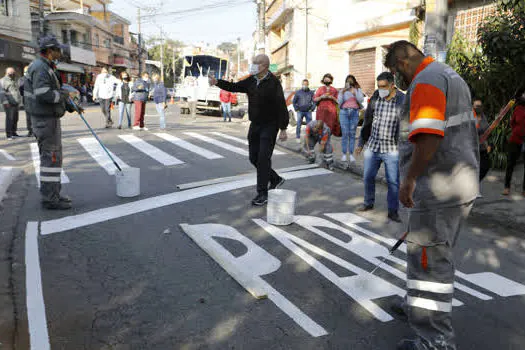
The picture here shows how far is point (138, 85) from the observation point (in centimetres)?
1520

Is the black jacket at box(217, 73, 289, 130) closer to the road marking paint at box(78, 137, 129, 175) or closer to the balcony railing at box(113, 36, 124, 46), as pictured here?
the road marking paint at box(78, 137, 129, 175)

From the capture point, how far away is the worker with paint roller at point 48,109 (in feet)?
19.7

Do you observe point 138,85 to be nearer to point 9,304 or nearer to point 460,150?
point 9,304

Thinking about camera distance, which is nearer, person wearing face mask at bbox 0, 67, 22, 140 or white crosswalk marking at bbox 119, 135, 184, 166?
white crosswalk marking at bbox 119, 135, 184, 166

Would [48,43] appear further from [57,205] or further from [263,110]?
[263,110]

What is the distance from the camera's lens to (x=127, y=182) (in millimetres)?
6902

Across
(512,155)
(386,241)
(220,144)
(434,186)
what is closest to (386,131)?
(386,241)

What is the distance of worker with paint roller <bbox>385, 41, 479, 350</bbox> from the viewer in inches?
110

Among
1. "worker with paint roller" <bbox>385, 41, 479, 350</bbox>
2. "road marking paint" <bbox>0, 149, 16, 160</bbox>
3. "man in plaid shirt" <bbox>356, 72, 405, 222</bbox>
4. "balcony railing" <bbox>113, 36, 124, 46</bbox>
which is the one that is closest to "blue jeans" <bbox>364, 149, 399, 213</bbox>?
"man in plaid shirt" <bbox>356, 72, 405, 222</bbox>

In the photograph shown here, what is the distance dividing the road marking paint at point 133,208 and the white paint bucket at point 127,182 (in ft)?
0.85

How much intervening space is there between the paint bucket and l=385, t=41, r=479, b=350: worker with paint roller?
273 cm

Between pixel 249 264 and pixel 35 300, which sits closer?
pixel 35 300

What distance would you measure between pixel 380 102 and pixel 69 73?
4235 centimetres

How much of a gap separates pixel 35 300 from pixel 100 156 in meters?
7.15
